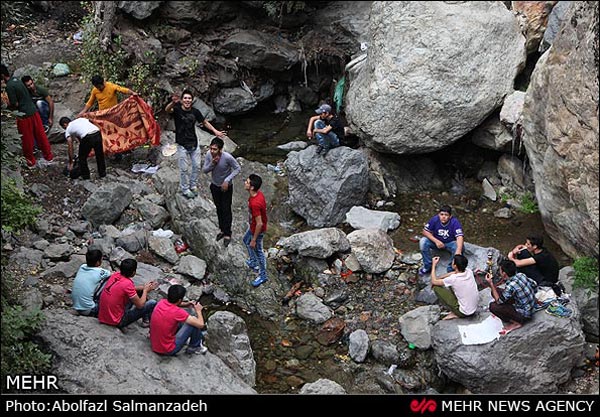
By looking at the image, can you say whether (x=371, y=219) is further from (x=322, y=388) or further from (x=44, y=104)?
(x=44, y=104)

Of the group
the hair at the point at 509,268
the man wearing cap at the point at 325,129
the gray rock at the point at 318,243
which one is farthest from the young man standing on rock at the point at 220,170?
the hair at the point at 509,268

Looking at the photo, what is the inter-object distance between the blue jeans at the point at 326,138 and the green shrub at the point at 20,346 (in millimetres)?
5813

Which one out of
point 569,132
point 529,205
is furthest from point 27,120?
point 529,205

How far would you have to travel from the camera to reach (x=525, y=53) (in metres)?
12.0

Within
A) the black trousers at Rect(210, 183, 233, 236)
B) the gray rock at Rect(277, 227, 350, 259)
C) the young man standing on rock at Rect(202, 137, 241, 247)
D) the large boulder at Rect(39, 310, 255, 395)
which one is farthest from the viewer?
the gray rock at Rect(277, 227, 350, 259)

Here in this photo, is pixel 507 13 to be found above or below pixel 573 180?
above

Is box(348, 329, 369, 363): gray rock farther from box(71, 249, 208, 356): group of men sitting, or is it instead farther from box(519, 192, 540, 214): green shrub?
box(519, 192, 540, 214): green shrub

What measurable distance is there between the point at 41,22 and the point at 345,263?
32.5 ft

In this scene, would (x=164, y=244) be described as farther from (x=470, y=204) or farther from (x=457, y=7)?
(x=457, y=7)

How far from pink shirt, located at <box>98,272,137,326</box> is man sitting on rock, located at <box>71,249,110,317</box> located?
174 millimetres

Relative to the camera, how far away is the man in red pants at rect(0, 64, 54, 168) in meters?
9.98

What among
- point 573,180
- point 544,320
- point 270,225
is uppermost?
point 573,180

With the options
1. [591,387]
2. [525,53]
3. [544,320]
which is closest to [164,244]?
[544,320]

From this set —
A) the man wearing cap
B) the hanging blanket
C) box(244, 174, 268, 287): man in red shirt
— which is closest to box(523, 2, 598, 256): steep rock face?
the man wearing cap
